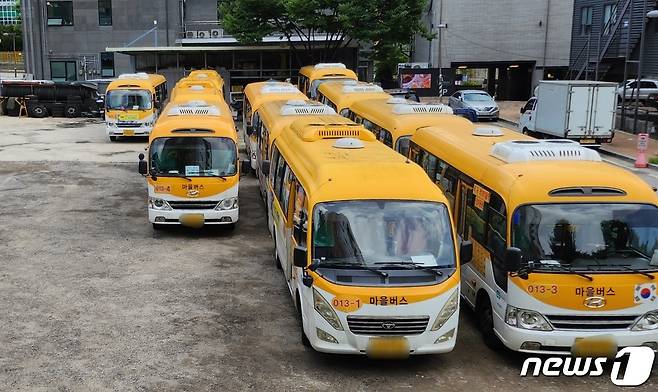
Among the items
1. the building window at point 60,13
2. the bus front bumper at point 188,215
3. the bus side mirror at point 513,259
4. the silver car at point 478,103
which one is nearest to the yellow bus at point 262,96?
the bus front bumper at point 188,215

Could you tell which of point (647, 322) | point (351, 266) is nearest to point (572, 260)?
point (647, 322)

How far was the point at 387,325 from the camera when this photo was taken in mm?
8617

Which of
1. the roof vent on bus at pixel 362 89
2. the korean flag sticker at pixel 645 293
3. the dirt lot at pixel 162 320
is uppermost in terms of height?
the roof vent on bus at pixel 362 89

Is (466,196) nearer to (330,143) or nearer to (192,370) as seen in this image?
(330,143)

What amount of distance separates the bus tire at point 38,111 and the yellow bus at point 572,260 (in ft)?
122

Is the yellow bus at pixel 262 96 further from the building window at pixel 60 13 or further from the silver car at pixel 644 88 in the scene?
the building window at pixel 60 13

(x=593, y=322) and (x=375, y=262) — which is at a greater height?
(x=375, y=262)

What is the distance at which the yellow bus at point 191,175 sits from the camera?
15164mm

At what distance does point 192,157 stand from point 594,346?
9442mm

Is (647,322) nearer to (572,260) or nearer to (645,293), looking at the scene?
(645,293)

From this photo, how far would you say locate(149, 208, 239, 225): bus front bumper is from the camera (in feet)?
50.0

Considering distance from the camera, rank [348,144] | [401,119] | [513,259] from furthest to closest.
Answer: [401,119] < [348,144] < [513,259]

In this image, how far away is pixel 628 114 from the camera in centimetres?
3716

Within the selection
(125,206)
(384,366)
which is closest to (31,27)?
(125,206)
